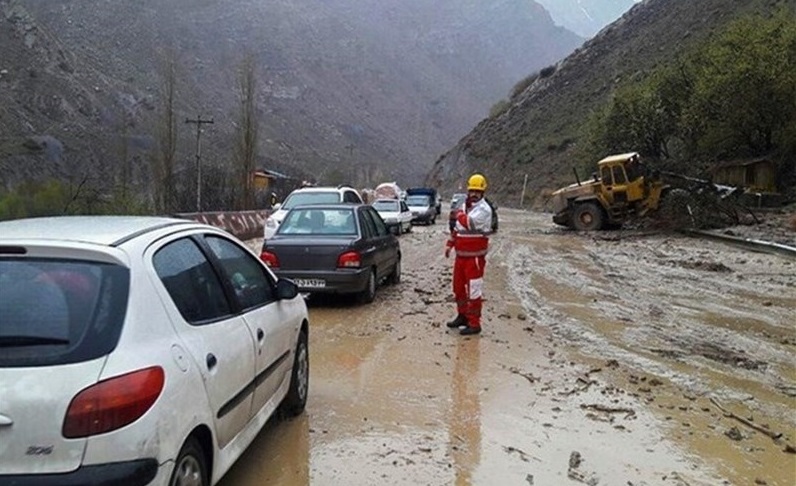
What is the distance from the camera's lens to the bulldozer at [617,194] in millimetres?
25094

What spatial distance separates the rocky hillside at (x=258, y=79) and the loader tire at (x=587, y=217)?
57.8 ft

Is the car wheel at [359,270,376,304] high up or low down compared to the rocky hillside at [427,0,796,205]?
down

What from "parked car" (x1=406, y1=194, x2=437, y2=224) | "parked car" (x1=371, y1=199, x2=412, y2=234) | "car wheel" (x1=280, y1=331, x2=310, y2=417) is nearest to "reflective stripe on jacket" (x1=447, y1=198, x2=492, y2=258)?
"car wheel" (x1=280, y1=331, x2=310, y2=417)

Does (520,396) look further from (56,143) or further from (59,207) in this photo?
(56,143)

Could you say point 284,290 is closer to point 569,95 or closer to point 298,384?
point 298,384

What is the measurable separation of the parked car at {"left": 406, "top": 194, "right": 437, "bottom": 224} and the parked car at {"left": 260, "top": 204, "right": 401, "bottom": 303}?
21.4 m

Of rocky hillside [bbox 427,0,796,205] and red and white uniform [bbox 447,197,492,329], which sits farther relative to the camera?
rocky hillside [bbox 427,0,796,205]

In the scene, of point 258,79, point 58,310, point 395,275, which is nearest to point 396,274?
point 395,275

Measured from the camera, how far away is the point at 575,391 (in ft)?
19.8

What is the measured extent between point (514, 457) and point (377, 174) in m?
97.9

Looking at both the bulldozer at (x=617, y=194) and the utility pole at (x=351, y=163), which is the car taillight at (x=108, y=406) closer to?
the bulldozer at (x=617, y=194)

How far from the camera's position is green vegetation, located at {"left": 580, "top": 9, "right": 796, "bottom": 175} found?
93.3 ft

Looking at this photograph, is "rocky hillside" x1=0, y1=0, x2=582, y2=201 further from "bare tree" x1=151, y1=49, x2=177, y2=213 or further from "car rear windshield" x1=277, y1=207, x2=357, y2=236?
"car rear windshield" x1=277, y1=207, x2=357, y2=236

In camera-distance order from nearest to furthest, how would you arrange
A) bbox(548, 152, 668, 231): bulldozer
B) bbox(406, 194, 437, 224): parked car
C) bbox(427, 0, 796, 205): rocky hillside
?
bbox(548, 152, 668, 231): bulldozer, bbox(406, 194, 437, 224): parked car, bbox(427, 0, 796, 205): rocky hillside
